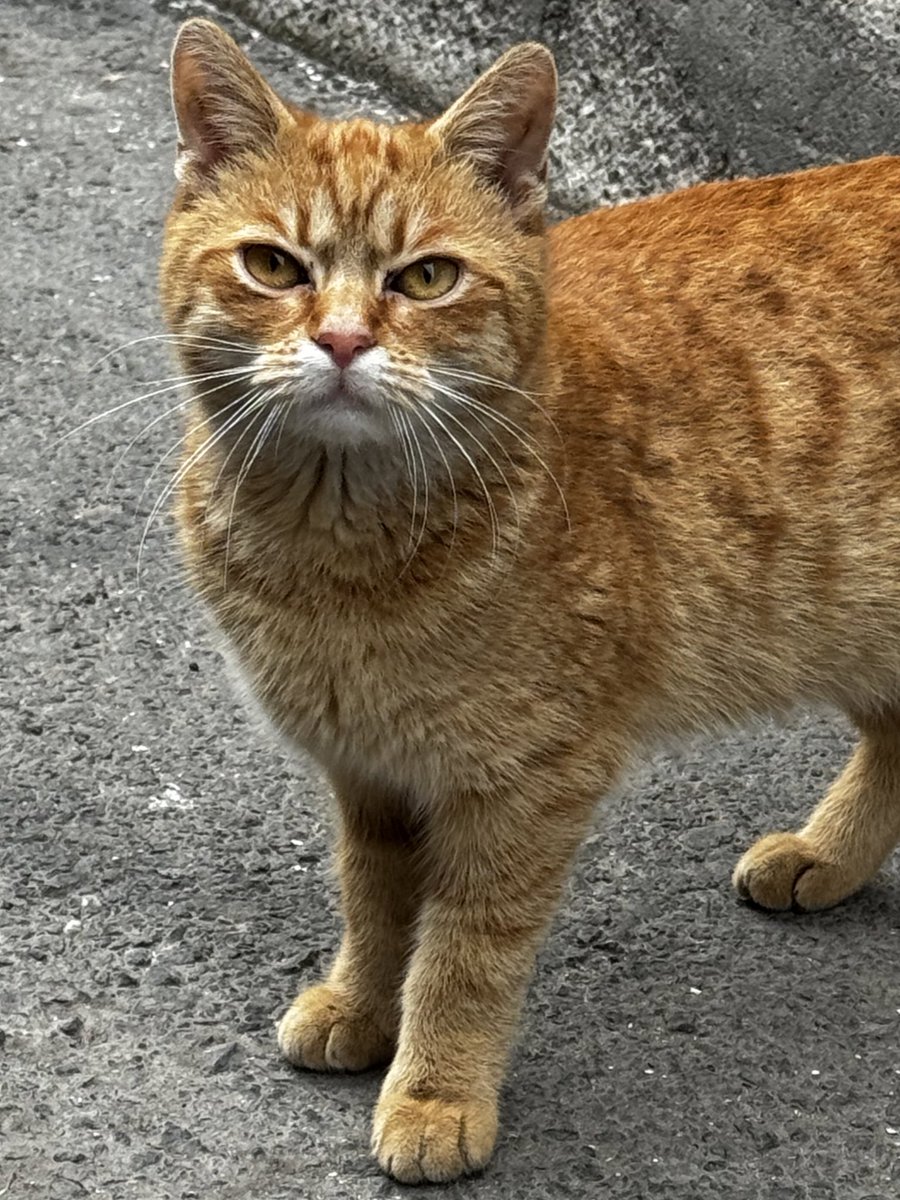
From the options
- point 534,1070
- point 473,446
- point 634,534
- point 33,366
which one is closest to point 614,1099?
point 534,1070

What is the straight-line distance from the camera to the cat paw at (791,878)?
3586 millimetres

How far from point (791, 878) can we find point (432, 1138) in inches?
42.3

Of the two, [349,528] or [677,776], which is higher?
[349,528]

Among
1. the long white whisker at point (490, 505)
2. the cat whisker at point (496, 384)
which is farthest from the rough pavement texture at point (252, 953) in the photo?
the cat whisker at point (496, 384)

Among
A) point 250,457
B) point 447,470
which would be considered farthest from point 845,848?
point 250,457

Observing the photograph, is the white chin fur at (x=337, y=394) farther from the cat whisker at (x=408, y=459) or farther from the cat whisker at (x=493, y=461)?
the cat whisker at (x=493, y=461)

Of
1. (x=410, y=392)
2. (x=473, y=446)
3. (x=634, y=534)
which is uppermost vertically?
(x=410, y=392)

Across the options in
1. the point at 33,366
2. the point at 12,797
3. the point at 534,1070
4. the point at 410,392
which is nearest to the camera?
the point at 410,392

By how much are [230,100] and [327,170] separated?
0.23 meters

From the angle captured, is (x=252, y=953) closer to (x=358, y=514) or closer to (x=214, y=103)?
(x=358, y=514)

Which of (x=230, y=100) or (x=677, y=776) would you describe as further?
(x=677, y=776)

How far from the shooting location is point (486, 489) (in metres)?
2.83

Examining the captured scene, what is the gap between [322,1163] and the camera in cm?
292

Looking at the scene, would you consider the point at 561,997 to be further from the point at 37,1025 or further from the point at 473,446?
the point at 473,446
